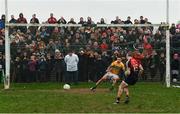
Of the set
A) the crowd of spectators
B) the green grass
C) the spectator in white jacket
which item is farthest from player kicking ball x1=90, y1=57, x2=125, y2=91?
the crowd of spectators

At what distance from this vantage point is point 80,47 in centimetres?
2952

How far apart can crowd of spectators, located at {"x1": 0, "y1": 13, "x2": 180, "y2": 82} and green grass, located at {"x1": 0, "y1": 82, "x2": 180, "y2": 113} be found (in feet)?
9.99

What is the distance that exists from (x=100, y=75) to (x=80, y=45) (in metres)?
1.84

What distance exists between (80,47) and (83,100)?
8.49 m

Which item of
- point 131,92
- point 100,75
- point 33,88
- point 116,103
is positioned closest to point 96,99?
point 116,103

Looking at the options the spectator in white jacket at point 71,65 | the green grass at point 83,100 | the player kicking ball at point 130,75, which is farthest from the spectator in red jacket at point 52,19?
the player kicking ball at point 130,75

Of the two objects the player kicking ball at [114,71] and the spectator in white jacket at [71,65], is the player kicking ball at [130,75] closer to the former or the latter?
the player kicking ball at [114,71]

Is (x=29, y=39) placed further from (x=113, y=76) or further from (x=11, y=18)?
(x=113, y=76)

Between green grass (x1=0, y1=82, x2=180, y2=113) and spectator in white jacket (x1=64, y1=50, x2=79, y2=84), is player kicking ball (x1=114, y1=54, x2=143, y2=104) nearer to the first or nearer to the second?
green grass (x1=0, y1=82, x2=180, y2=113)

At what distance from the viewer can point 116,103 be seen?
20.5 meters

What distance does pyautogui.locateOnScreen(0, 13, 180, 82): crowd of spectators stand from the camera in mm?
28734

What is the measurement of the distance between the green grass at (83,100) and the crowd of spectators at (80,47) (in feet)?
9.99

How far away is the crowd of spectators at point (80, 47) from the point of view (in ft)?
94.3

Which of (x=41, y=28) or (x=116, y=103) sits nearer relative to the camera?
(x=116, y=103)
